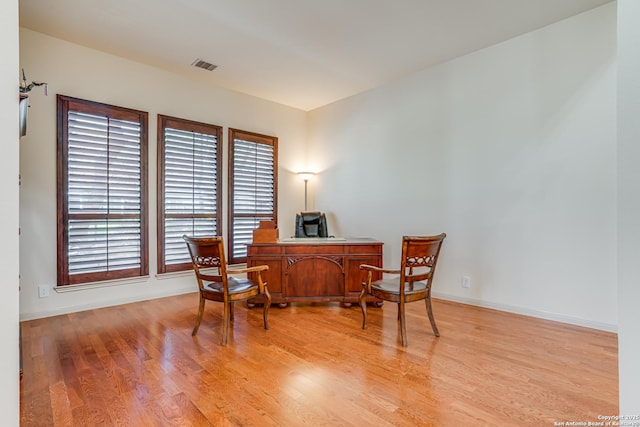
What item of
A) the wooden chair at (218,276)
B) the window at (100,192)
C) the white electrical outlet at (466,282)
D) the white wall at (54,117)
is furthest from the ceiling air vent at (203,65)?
the white electrical outlet at (466,282)

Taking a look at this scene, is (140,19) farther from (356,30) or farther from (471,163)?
(471,163)

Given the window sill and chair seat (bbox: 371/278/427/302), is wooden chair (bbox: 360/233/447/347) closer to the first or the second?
chair seat (bbox: 371/278/427/302)

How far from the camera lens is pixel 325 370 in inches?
86.0

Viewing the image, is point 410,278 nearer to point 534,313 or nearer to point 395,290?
point 395,290

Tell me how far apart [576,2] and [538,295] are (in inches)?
111

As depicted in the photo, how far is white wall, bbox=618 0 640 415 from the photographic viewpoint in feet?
3.36

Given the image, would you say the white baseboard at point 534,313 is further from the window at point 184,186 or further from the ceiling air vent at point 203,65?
the ceiling air vent at point 203,65

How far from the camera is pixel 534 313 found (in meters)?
3.30

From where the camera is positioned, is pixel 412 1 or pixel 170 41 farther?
pixel 170 41

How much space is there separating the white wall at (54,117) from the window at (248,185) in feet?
0.53

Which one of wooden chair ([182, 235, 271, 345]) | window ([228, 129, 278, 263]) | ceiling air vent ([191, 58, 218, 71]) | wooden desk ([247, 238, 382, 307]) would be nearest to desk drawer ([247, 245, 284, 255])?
wooden desk ([247, 238, 382, 307])

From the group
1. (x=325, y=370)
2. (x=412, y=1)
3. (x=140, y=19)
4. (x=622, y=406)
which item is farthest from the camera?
(x=140, y=19)

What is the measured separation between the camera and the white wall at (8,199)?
3.12ft

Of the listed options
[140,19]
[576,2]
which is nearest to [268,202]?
[140,19]
